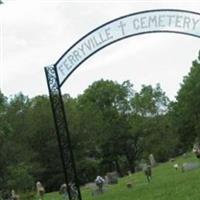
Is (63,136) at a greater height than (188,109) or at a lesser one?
lesser

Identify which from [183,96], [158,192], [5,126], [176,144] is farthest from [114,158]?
[158,192]

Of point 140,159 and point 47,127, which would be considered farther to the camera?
point 140,159

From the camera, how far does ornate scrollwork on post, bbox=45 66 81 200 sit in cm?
1811

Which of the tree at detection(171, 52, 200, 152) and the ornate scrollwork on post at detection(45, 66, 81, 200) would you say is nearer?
the ornate scrollwork on post at detection(45, 66, 81, 200)

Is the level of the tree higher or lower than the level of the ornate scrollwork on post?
higher

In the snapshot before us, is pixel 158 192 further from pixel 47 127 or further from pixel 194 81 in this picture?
pixel 47 127

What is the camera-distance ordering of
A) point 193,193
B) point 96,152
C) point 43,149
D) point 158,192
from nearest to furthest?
1. point 193,193
2. point 158,192
3. point 43,149
4. point 96,152

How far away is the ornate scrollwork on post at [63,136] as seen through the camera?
18.1 m

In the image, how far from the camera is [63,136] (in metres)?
18.3

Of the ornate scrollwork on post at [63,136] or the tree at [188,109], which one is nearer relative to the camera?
the ornate scrollwork on post at [63,136]

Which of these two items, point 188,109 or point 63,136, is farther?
point 188,109

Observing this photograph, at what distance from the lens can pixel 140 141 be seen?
313 ft

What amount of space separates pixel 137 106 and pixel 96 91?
7.07m

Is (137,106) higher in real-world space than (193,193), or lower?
higher
